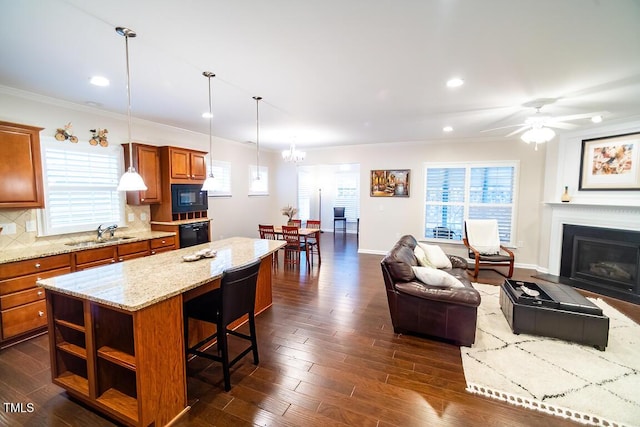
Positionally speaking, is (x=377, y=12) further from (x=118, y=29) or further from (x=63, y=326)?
(x=63, y=326)

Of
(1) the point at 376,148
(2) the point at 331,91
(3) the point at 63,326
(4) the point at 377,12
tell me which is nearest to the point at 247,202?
(1) the point at 376,148

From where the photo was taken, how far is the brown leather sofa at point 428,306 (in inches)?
109

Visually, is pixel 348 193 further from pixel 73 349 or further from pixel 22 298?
pixel 73 349

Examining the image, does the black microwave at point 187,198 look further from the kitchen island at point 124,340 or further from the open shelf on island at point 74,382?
the open shelf on island at point 74,382

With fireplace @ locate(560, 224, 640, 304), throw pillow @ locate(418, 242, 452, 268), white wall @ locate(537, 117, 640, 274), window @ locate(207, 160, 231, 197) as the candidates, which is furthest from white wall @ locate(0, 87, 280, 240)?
fireplace @ locate(560, 224, 640, 304)

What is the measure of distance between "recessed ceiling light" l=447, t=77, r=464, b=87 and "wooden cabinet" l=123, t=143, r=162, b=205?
4455 millimetres

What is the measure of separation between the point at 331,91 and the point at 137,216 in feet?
12.5

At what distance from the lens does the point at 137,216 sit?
4.61 meters

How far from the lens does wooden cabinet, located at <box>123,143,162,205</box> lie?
430 centimetres

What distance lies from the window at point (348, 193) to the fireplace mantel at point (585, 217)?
229 inches

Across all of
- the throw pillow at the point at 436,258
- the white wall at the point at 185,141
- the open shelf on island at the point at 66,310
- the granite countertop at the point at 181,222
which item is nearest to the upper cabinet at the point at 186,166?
the white wall at the point at 185,141

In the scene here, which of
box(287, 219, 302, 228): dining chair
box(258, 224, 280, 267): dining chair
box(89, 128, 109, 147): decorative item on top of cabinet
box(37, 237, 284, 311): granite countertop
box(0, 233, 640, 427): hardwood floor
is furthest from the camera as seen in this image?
box(287, 219, 302, 228): dining chair

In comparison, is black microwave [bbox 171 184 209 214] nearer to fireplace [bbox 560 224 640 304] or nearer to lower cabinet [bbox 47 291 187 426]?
lower cabinet [bbox 47 291 187 426]

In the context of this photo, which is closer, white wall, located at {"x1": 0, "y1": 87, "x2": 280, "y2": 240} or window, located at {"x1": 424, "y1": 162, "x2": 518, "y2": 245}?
white wall, located at {"x1": 0, "y1": 87, "x2": 280, "y2": 240}
